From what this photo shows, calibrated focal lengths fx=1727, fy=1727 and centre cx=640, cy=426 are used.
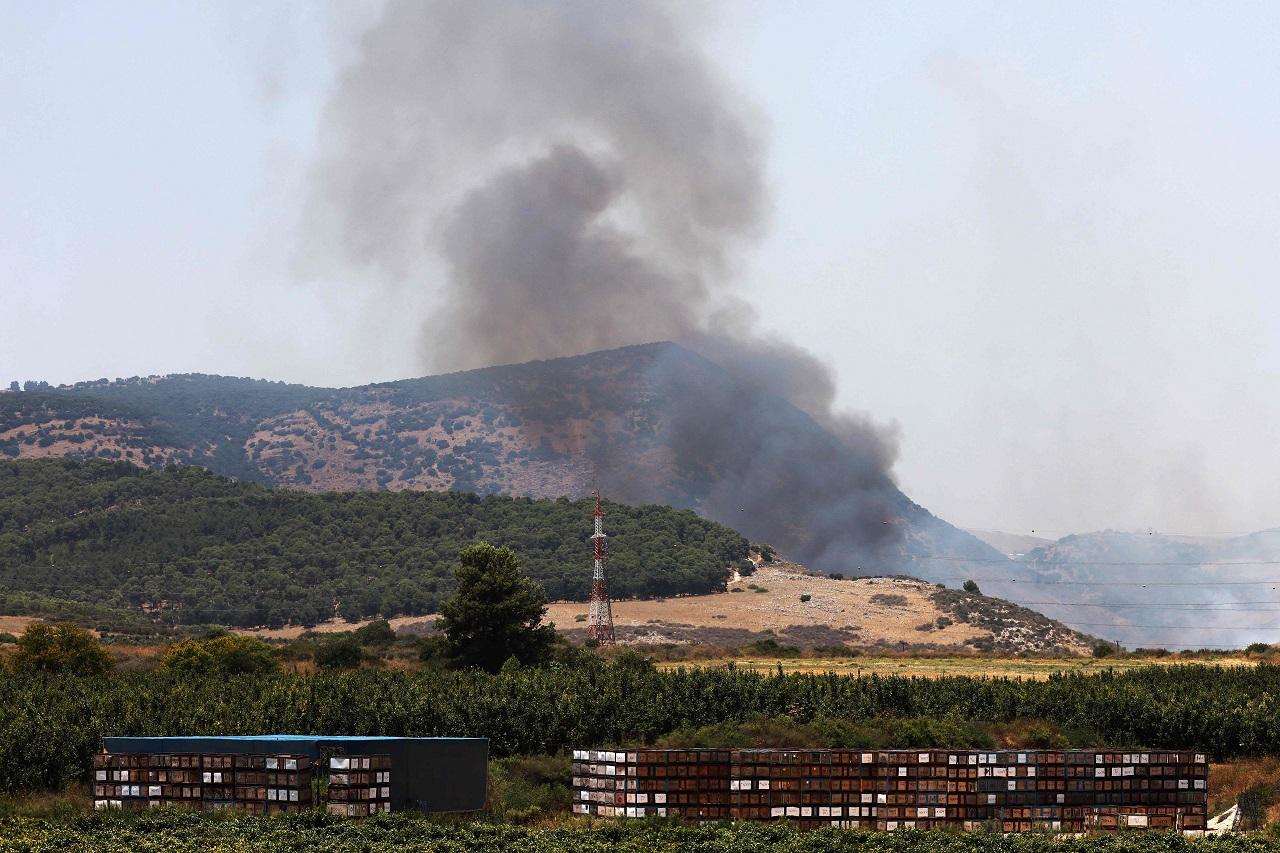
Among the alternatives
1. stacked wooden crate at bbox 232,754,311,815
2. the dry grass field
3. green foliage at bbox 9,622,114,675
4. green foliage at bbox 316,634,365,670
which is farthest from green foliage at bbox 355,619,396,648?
stacked wooden crate at bbox 232,754,311,815

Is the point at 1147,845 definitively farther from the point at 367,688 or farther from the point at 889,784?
the point at 367,688

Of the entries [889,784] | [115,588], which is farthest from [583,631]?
[889,784]

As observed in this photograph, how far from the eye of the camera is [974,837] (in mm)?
42156

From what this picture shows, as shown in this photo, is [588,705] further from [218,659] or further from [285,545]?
[285,545]

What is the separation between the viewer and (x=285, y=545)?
14700 cm

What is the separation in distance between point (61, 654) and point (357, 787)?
1354 inches

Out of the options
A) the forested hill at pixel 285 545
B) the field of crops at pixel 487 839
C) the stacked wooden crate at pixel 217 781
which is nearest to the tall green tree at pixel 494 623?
the stacked wooden crate at pixel 217 781

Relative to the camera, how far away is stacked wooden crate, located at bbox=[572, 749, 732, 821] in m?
46.5

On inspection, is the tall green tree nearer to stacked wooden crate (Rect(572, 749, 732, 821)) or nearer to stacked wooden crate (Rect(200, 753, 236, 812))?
stacked wooden crate (Rect(572, 749, 732, 821))

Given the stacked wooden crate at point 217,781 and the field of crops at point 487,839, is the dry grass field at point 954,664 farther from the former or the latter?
the stacked wooden crate at point 217,781

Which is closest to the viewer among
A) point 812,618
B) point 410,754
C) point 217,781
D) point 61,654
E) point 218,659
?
point 217,781

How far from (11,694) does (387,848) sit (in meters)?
27.4

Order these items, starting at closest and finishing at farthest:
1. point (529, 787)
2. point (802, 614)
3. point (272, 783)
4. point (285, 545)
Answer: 1. point (272, 783)
2. point (529, 787)
3. point (802, 614)
4. point (285, 545)

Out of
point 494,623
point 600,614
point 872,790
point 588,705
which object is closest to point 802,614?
point 600,614
